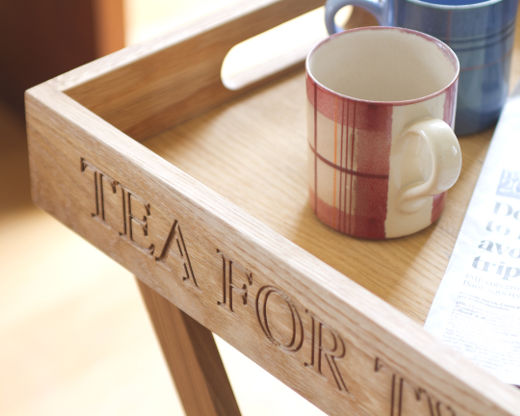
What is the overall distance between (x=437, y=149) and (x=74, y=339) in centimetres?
82

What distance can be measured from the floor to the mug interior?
0.63 meters

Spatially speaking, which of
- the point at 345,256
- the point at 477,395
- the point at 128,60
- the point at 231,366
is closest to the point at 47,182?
the point at 128,60

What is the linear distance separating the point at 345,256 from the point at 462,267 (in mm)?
70

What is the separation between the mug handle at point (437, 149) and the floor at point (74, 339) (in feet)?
2.18

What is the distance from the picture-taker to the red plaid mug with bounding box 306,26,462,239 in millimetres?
458

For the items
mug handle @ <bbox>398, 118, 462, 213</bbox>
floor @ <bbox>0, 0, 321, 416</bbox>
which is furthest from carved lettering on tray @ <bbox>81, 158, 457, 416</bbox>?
floor @ <bbox>0, 0, 321, 416</bbox>

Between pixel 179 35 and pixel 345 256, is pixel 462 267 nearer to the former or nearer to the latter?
pixel 345 256

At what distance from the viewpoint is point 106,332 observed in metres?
1.17

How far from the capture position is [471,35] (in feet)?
1.76

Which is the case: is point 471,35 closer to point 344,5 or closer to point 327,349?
point 344,5

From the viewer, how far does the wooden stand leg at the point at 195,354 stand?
1.86 feet

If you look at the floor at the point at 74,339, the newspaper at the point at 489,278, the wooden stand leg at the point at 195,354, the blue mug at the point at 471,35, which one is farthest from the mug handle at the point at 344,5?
the floor at the point at 74,339

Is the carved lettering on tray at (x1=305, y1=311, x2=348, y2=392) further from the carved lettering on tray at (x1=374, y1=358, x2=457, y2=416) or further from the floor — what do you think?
the floor

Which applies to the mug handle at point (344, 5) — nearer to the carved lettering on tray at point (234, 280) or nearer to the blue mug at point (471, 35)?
the blue mug at point (471, 35)
